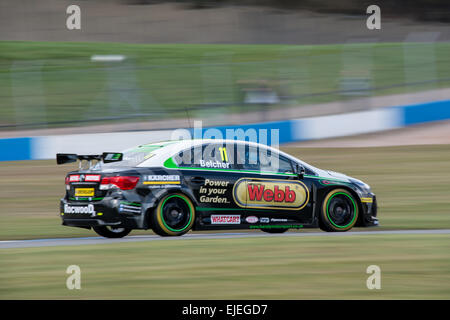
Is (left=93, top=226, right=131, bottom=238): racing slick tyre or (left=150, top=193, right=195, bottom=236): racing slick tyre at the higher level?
(left=150, top=193, right=195, bottom=236): racing slick tyre

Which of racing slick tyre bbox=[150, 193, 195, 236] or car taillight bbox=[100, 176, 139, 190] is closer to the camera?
car taillight bbox=[100, 176, 139, 190]

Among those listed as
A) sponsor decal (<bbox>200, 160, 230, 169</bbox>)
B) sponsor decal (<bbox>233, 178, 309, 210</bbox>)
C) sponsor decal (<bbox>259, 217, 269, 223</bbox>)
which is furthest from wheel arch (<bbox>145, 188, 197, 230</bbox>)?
sponsor decal (<bbox>259, 217, 269, 223</bbox>)

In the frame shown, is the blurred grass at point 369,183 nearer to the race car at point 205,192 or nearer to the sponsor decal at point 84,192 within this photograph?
the race car at point 205,192

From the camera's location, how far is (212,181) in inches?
423

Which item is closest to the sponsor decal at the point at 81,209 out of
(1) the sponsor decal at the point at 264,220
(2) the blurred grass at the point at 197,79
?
(1) the sponsor decal at the point at 264,220

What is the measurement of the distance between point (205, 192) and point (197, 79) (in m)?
10.6

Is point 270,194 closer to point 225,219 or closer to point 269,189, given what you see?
point 269,189

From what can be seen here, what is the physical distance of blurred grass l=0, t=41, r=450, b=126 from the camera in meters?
A: 19.9

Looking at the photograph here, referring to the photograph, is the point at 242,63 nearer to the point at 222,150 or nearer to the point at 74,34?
the point at 222,150

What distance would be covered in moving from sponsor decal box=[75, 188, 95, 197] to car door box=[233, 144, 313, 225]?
180cm

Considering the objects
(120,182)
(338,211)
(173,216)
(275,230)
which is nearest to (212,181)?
(173,216)

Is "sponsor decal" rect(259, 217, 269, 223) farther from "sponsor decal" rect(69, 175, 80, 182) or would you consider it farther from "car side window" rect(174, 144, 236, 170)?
"sponsor decal" rect(69, 175, 80, 182)

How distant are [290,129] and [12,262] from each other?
42.1 feet

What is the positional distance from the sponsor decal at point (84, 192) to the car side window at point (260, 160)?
1.93 metres
